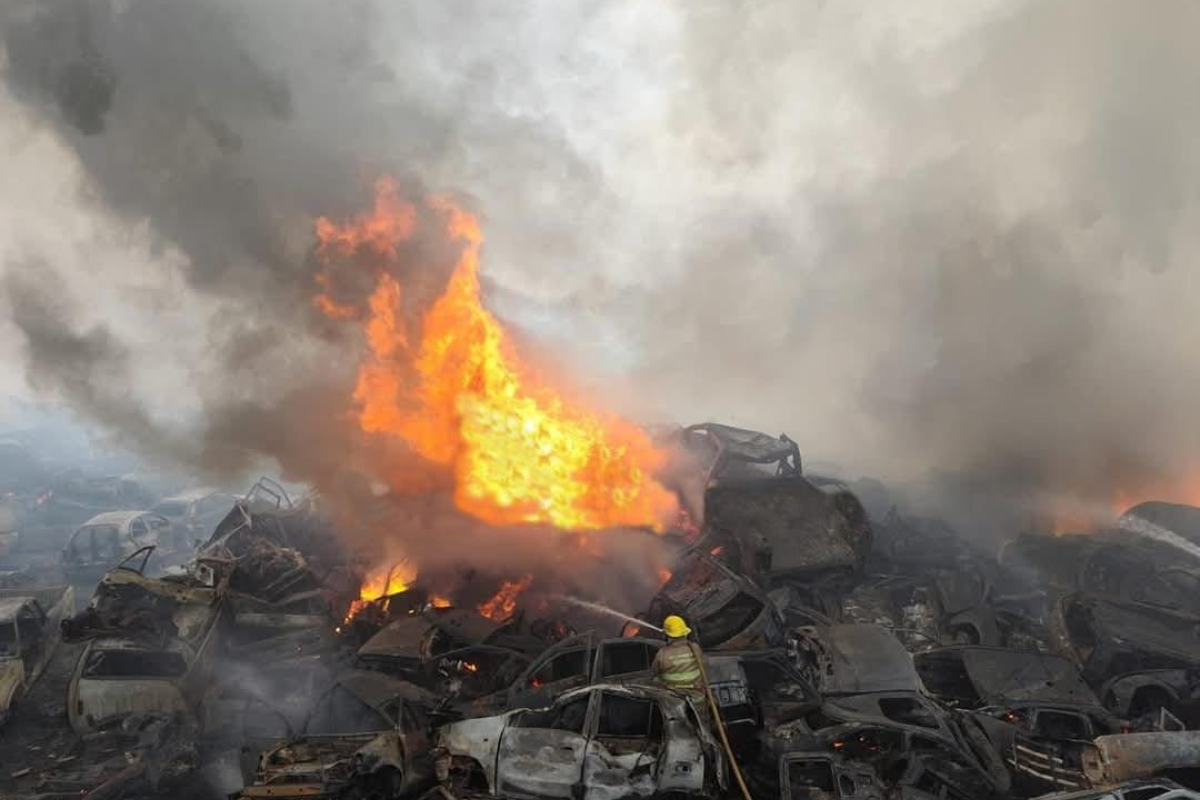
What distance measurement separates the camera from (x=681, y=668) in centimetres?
617

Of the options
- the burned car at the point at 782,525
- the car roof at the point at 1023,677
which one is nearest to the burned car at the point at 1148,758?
the car roof at the point at 1023,677

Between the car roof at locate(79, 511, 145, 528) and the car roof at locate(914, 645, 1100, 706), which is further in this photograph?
the car roof at locate(79, 511, 145, 528)

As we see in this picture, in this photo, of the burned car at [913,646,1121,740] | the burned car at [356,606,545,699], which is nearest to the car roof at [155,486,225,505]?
the burned car at [356,606,545,699]

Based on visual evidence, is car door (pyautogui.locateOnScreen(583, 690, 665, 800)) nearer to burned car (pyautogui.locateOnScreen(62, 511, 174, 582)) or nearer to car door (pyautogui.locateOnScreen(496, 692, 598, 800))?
car door (pyautogui.locateOnScreen(496, 692, 598, 800))

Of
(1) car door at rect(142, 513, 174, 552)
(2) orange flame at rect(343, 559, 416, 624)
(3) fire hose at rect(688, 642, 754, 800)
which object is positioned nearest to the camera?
(3) fire hose at rect(688, 642, 754, 800)

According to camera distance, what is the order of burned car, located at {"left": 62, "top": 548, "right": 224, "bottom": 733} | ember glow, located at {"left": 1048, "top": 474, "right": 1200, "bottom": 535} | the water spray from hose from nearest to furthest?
burned car, located at {"left": 62, "top": 548, "right": 224, "bottom": 733}, the water spray from hose, ember glow, located at {"left": 1048, "top": 474, "right": 1200, "bottom": 535}

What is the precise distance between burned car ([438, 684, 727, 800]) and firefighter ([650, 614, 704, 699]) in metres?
0.43

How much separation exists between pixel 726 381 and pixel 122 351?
21.0 m

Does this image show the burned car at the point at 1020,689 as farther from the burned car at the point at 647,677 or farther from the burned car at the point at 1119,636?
the burned car at the point at 647,677

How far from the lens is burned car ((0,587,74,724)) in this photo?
882 centimetres

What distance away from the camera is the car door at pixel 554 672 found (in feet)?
23.6

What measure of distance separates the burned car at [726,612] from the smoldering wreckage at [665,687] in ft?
0.11

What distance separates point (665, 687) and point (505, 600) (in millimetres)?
5682

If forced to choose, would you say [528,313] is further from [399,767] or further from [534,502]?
[399,767]
